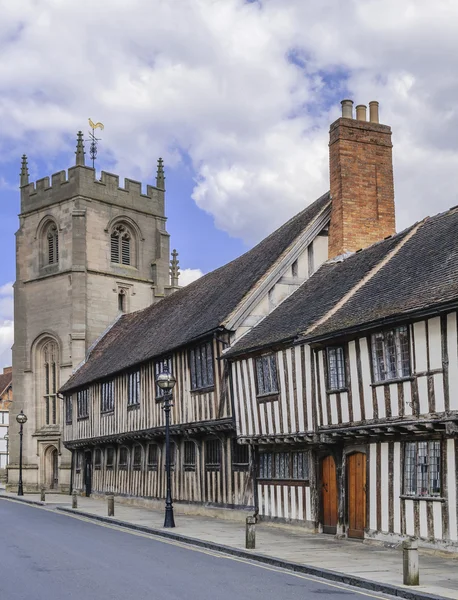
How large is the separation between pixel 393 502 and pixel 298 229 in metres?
10.5

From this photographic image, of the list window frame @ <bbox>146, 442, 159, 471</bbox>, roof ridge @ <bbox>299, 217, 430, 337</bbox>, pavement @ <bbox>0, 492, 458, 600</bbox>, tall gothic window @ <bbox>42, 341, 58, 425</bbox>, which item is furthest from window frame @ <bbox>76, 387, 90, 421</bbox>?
roof ridge @ <bbox>299, 217, 430, 337</bbox>

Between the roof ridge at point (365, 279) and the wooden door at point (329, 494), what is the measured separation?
2.96m

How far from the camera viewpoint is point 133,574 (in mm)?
12391

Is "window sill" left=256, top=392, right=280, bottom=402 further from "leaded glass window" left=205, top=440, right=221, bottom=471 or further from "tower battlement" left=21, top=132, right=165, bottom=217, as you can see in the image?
"tower battlement" left=21, top=132, right=165, bottom=217

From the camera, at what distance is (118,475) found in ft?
108

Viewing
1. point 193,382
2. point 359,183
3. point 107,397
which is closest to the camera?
point 359,183

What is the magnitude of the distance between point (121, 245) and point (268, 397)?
27.9 metres

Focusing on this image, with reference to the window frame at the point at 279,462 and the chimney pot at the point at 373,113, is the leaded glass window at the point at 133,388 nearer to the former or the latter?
the window frame at the point at 279,462

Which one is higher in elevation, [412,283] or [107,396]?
[412,283]

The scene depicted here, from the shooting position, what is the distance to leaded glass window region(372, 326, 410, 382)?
15797 millimetres

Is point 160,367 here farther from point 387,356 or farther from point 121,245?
point 121,245

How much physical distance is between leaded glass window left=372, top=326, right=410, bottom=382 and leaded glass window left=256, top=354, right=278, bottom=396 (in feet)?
14.2

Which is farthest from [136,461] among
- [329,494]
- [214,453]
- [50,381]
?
[50,381]

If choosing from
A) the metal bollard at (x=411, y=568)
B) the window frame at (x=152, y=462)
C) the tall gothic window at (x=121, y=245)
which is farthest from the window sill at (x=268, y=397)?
the tall gothic window at (x=121, y=245)
